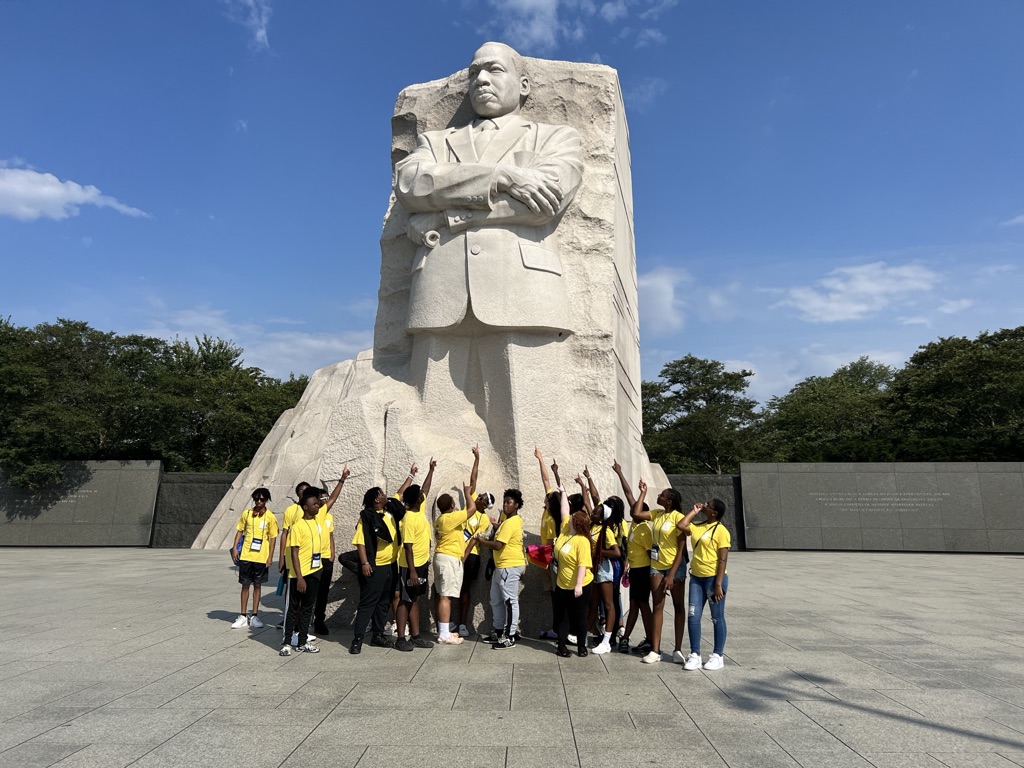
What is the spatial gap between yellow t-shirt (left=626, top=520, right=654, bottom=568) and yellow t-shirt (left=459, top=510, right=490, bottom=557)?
1.22 meters

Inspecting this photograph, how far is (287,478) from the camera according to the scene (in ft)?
47.4

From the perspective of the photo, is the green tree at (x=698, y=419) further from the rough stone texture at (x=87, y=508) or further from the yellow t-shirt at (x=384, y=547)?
the yellow t-shirt at (x=384, y=547)

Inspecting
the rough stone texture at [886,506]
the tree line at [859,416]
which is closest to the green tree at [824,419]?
the tree line at [859,416]

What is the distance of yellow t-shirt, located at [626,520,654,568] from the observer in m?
5.34

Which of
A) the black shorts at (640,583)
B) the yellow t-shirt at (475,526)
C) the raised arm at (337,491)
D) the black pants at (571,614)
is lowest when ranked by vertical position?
the black pants at (571,614)

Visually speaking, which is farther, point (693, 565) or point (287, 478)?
point (287, 478)

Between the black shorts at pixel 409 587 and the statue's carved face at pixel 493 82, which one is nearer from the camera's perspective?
the black shorts at pixel 409 587

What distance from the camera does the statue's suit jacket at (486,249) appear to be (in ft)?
21.7

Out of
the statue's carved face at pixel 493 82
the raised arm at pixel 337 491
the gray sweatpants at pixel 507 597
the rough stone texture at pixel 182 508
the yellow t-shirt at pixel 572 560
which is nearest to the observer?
the yellow t-shirt at pixel 572 560

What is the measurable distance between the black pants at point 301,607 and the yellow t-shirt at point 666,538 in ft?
8.38

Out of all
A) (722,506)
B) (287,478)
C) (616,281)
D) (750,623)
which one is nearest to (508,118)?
(616,281)

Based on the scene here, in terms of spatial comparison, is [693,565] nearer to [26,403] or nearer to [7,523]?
[7,523]

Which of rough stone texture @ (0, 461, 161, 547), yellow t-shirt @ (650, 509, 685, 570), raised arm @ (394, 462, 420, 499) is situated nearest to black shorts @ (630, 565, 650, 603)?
yellow t-shirt @ (650, 509, 685, 570)

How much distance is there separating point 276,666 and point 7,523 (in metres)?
16.5
